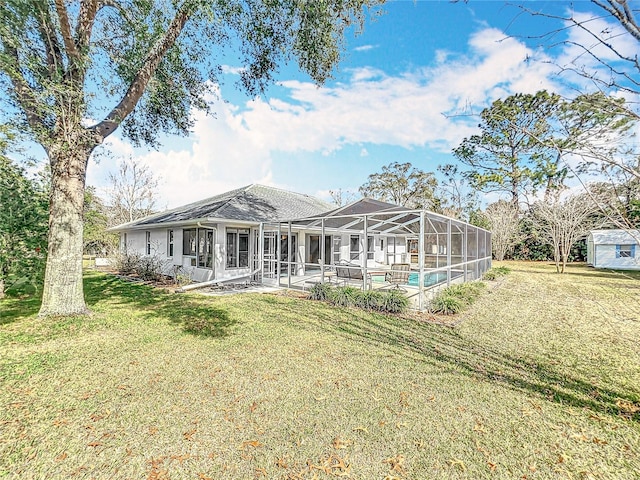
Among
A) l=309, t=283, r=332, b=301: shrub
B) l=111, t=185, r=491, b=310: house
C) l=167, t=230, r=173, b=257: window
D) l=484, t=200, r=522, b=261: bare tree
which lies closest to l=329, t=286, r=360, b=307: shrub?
l=309, t=283, r=332, b=301: shrub

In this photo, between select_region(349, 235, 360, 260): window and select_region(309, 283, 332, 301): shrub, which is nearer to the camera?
select_region(309, 283, 332, 301): shrub

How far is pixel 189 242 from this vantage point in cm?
1431

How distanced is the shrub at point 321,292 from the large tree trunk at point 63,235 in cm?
620

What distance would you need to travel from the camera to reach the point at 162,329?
661cm

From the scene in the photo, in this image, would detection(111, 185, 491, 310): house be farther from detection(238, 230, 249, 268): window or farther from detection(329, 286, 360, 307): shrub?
detection(329, 286, 360, 307): shrub

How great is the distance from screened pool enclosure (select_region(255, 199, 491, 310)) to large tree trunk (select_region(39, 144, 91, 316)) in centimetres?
619

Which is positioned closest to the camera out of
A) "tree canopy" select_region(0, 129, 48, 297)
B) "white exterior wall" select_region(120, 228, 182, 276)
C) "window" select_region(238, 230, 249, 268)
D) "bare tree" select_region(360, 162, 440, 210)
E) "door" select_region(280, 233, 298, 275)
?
"tree canopy" select_region(0, 129, 48, 297)

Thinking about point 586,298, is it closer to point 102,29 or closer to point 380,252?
point 380,252

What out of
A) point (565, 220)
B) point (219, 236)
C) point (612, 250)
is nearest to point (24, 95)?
point (219, 236)

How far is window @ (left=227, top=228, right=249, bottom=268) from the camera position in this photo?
1320cm

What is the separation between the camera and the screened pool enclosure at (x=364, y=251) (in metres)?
10.3

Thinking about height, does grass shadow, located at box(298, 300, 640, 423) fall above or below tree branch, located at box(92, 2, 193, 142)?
below

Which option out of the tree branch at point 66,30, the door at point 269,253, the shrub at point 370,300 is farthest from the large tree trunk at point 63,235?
the door at point 269,253

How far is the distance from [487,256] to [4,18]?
20684 millimetres
